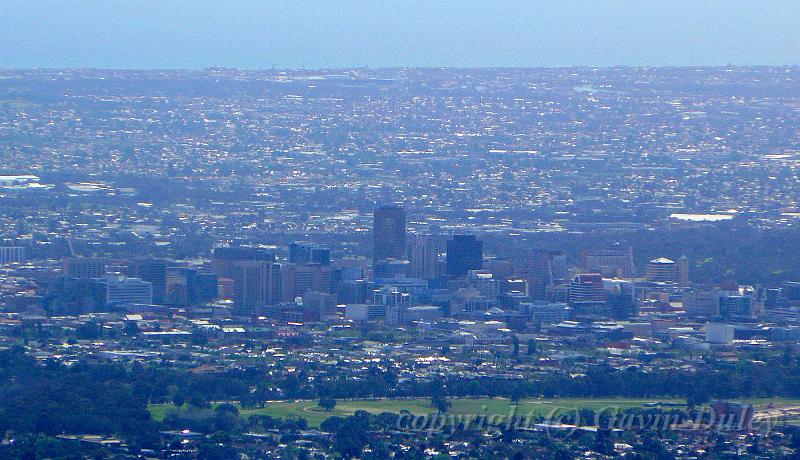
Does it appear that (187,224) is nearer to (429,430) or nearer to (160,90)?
(160,90)

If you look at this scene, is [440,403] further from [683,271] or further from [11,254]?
[11,254]

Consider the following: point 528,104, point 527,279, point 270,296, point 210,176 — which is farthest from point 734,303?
point 528,104

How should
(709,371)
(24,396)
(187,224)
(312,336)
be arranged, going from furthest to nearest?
(187,224)
(312,336)
(709,371)
(24,396)

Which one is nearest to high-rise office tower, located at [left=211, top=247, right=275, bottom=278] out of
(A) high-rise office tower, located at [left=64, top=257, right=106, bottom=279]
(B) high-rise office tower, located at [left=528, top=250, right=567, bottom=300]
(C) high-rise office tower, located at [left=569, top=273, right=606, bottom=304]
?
(A) high-rise office tower, located at [left=64, top=257, right=106, bottom=279]

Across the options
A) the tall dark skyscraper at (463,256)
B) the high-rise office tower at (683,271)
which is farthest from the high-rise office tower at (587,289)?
the high-rise office tower at (683,271)

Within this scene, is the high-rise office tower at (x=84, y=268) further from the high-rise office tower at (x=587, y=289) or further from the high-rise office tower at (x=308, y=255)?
the high-rise office tower at (x=587, y=289)

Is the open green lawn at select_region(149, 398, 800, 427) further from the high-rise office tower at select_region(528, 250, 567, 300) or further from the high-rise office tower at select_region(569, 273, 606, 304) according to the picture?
the high-rise office tower at select_region(528, 250, 567, 300)
